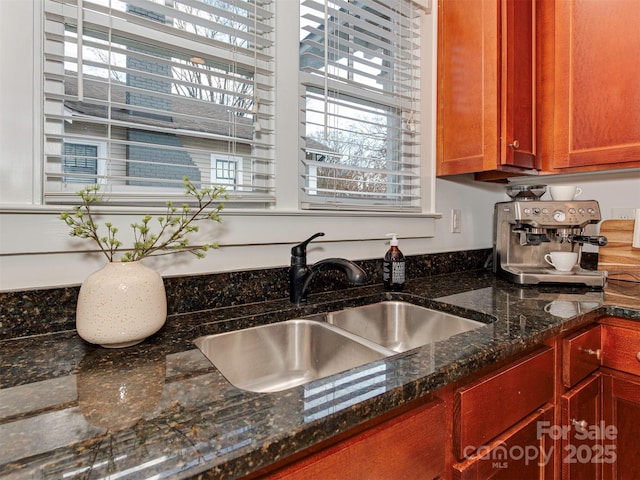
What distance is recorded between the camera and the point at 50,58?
2.87 feet

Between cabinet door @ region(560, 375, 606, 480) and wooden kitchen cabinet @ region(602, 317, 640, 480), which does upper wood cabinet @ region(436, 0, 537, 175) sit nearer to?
wooden kitchen cabinet @ region(602, 317, 640, 480)

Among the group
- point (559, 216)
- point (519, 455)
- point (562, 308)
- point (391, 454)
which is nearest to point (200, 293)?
point (391, 454)

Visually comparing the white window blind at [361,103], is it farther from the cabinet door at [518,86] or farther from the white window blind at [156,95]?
the cabinet door at [518,86]

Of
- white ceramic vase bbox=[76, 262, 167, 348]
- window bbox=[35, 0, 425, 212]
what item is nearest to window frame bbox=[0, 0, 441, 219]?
window bbox=[35, 0, 425, 212]

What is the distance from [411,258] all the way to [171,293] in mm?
995

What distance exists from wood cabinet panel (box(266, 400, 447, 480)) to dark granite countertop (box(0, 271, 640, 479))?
0.05m

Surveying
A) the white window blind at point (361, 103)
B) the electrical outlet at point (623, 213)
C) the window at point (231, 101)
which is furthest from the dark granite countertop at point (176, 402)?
the electrical outlet at point (623, 213)

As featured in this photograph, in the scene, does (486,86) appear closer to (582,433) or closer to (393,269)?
(393,269)

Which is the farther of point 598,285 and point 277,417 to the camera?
point 598,285

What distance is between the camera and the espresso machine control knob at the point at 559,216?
1427 mm

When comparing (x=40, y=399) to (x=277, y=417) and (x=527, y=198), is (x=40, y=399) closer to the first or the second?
(x=277, y=417)

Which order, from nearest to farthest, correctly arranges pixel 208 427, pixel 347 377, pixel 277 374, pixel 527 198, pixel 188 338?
pixel 208 427, pixel 347 377, pixel 188 338, pixel 277 374, pixel 527 198

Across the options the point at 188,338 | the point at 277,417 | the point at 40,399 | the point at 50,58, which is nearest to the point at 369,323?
the point at 188,338

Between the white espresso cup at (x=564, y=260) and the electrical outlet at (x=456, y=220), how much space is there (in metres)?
0.44
